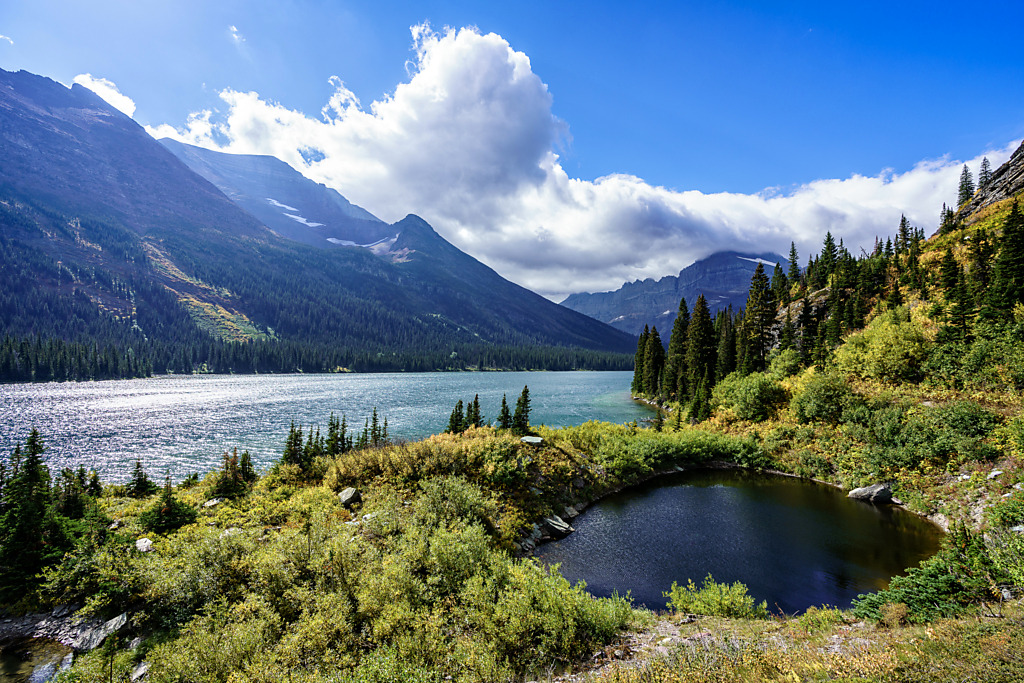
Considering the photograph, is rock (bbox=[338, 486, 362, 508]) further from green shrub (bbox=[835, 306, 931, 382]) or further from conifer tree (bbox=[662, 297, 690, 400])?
conifer tree (bbox=[662, 297, 690, 400])

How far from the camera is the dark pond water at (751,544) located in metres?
17.6

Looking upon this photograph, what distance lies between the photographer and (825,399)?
114ft

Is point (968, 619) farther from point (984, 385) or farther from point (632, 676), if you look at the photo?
point (984, 385)

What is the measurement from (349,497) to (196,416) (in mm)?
57608

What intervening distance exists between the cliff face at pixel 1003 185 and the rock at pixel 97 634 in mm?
84604

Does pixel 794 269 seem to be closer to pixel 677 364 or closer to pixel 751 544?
pixel 677 364

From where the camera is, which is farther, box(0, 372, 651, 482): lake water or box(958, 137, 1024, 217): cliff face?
box(958, 137, 1024, 217): cliff face

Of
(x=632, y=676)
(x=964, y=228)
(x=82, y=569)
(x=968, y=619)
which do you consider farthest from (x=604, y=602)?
(x=964, y=228)

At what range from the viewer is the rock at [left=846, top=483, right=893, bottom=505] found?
2605 centimetres

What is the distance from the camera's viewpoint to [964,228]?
4816 cm

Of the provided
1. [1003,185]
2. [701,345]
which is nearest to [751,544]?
[701,345]

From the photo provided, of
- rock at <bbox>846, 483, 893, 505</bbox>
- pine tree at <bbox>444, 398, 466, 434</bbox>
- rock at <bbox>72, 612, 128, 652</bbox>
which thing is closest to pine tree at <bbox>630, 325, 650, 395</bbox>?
rock at <bbox>846, 483, 893, 505</bbox>

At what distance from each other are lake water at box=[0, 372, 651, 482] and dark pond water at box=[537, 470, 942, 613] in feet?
98.8

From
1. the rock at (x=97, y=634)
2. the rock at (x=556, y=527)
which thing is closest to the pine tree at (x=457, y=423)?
the rock at (x=556, y=527)
